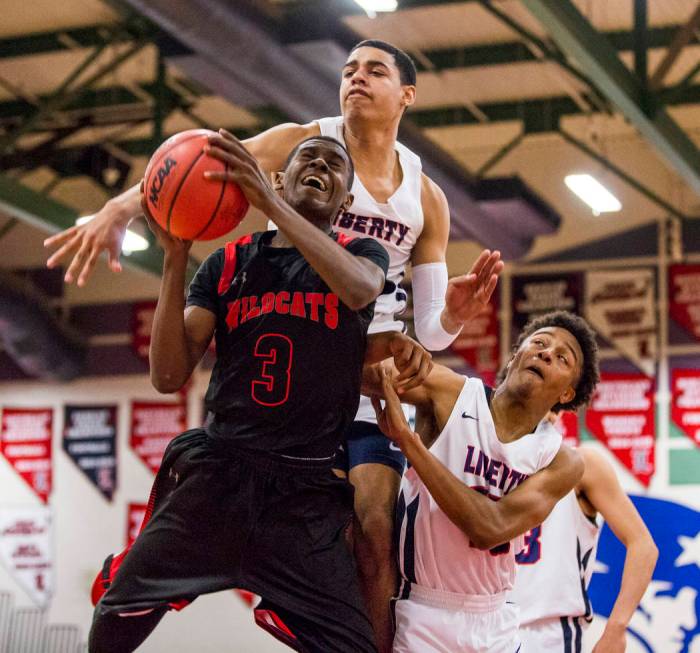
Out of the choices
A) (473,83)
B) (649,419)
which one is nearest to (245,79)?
(473,83)

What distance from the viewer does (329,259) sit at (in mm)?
3469

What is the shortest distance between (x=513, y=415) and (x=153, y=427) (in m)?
12.0

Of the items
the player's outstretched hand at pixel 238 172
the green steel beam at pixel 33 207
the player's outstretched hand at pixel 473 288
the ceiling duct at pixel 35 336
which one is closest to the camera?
the player's outstretched hand at pixel 238 172

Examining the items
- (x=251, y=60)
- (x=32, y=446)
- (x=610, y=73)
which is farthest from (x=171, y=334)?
(x=32, y=446)

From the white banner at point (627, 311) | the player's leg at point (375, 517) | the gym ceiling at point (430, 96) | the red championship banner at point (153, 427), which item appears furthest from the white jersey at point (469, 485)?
→ the red championship banner at point (153, 427)

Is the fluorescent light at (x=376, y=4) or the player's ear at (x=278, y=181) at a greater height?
the fluorescent light at (x=376, y=4)

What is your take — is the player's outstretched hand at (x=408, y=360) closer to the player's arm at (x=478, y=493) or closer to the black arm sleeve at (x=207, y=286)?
the player's arm at (x=478, y=493)

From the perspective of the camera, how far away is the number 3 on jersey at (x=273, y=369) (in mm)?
3604

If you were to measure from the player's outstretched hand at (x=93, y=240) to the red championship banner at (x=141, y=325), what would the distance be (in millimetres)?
13032

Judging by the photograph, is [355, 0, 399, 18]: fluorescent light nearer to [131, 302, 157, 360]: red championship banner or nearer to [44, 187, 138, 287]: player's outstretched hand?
[44, 187, 138, 287]: player's outstretched hand

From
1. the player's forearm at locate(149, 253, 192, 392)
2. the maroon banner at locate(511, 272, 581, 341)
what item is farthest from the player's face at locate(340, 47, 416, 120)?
the maroon banner at locate(511, 272, 581, 341)

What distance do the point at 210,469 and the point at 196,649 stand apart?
12629mm

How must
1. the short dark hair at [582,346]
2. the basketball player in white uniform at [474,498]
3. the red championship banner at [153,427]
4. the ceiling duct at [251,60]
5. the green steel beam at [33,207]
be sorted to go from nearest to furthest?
1. the basketball player in white uniform at [474,498]
2. the short dark hair at [582,346]
3. the ceiling duct at [251,60]
4. the green steel beam at [33,207]
5. the red championship banner at [153,427]

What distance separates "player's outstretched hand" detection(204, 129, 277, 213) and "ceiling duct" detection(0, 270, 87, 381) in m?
12.2
